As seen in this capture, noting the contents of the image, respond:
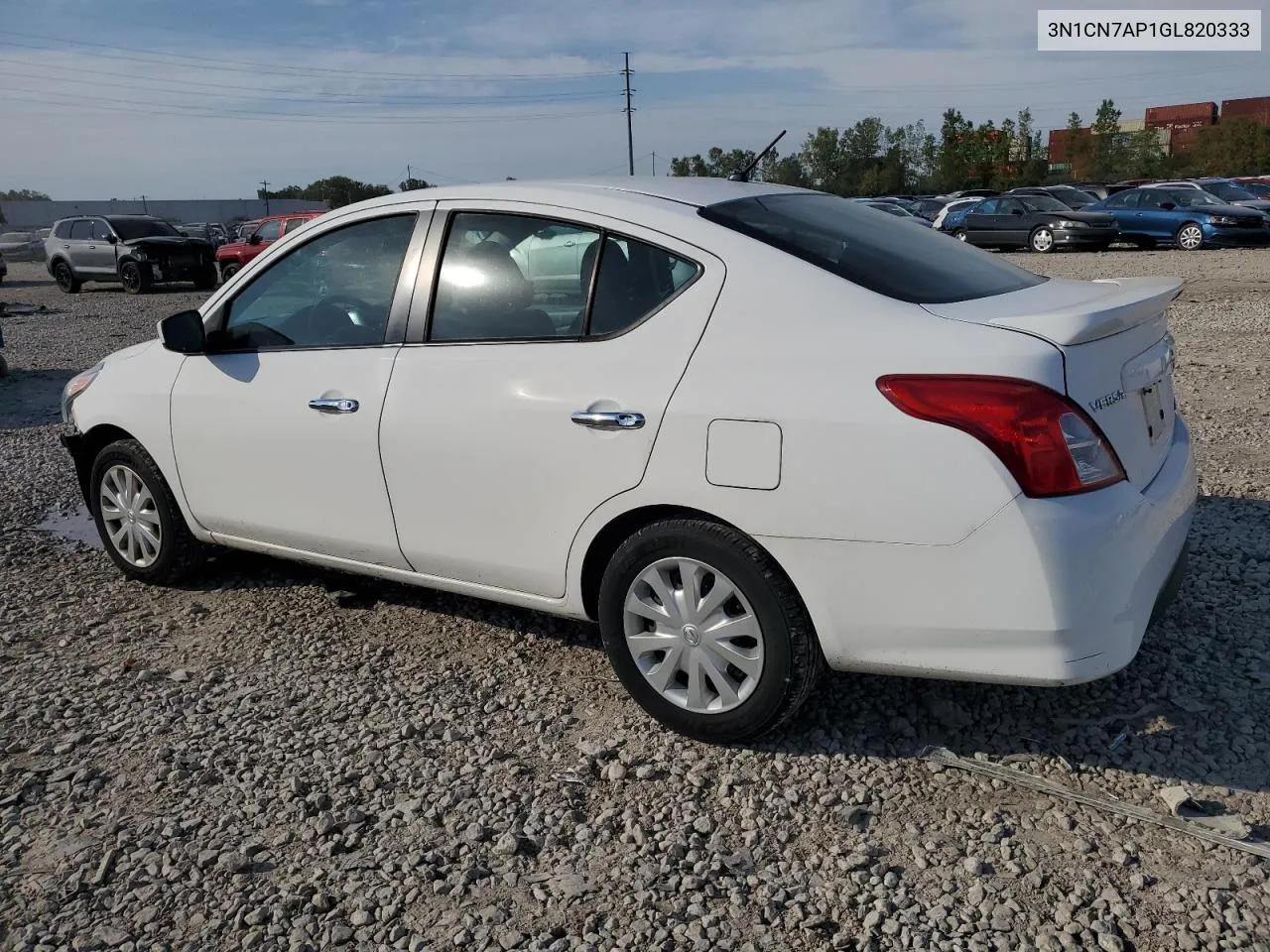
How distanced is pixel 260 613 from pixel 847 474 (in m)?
2.83

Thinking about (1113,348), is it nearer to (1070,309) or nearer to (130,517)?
(1070,309)

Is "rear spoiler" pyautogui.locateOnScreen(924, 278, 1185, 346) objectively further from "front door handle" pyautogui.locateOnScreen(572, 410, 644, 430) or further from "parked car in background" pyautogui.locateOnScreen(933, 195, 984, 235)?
"parked car in background" pyautogui.locateOnScreen(933, 195, 984, 235)

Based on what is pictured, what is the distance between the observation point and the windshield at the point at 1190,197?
2355 cm

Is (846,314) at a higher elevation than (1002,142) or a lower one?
lower

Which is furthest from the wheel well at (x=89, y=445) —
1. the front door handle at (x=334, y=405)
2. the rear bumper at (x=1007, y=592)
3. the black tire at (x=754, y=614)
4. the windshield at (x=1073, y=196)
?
the windshield at (x=1073, y=196)

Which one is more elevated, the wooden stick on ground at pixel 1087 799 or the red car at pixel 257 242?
the red car at pixel 257 242

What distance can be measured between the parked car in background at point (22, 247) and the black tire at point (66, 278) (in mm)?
A: 20362

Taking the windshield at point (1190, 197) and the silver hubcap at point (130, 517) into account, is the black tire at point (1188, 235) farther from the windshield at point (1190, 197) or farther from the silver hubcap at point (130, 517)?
the silver hubcap at point (130, 517)

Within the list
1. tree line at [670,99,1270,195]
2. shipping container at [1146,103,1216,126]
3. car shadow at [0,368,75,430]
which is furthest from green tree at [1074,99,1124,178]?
car shadow at [0,368,75,430]

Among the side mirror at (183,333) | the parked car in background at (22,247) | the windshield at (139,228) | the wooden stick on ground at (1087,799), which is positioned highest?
the parked car in background at (22,247)

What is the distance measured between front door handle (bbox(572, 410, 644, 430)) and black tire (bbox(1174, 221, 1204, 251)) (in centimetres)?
2320

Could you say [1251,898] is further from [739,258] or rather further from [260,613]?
[260,613]

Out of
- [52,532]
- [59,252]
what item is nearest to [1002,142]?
[59,252]

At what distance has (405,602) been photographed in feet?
15.1
